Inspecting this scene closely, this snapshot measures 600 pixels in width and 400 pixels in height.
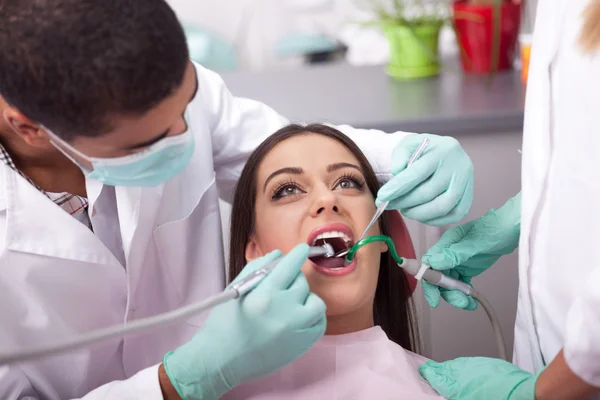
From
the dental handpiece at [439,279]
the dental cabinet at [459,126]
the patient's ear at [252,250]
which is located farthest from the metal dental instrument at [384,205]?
the dental cabinet at [459,126]

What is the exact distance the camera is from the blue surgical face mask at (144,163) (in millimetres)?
1067

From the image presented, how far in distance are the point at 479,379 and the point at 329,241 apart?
16.5 inches

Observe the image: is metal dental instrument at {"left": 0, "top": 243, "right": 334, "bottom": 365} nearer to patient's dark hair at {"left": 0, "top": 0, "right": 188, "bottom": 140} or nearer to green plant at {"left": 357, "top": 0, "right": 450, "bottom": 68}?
patient's dark hair at {"left": 0, "top": 0, "right": 188, "bottom": 140}

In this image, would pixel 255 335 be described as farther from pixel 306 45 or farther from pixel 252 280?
pixel 306 45

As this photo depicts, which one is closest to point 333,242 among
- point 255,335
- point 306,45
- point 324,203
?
point 324,203

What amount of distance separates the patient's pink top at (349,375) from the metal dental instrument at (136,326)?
1.03 feet

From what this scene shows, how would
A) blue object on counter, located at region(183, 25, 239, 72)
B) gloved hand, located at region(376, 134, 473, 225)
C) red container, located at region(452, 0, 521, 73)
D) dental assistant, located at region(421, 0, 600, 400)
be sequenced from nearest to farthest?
dental assistant, located at region(421, 0, 600, 400)
gloved hand, located at region(376, 134, 473, 225)
red container, located at region(452, 0, 521, 73)
blue object on counter, located at region(183, 25, 239, 72)

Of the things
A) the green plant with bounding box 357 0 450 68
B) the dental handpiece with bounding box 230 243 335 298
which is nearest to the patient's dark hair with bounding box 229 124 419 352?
the dental handpiece with bounding box 230 243 335 298

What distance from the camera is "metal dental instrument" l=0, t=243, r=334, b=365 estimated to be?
82 centimetres

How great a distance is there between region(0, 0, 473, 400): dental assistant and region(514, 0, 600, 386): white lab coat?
23 cm

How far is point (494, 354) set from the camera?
2174mm

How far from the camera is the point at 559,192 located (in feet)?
3.73

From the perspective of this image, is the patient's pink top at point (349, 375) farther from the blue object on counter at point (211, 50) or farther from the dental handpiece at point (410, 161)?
the blue object on counter at point (211, 50)

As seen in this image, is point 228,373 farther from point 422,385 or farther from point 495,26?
point 495,26
